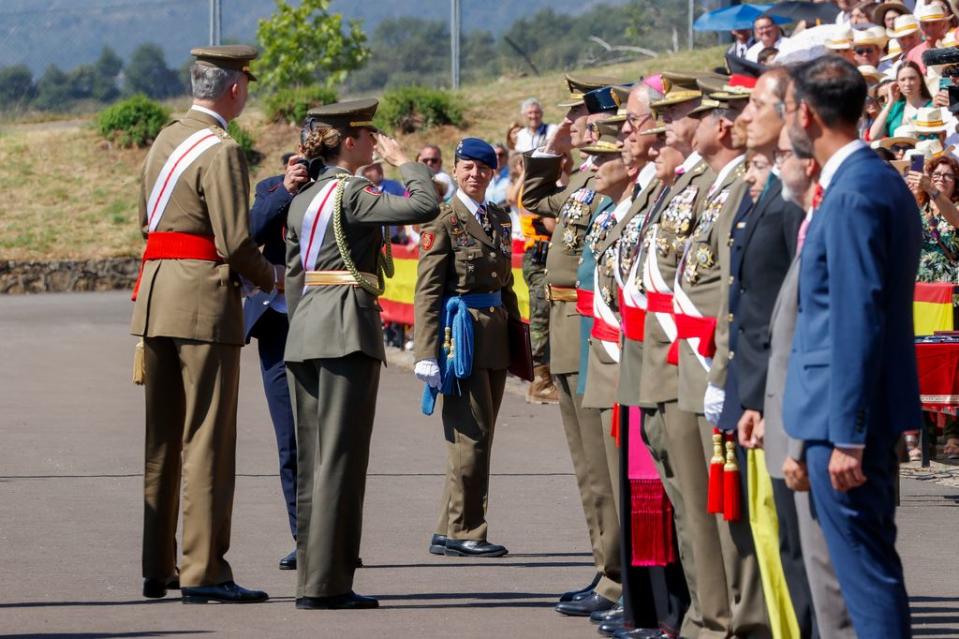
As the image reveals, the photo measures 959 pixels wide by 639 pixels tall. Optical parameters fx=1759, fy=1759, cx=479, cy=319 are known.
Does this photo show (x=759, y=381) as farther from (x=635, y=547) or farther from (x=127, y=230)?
(x=127, y=230)

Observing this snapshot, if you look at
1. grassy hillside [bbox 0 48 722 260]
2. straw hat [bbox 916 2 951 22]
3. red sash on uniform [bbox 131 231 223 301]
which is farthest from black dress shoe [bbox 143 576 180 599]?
grassy hillside [bbox 0 48 722 260]

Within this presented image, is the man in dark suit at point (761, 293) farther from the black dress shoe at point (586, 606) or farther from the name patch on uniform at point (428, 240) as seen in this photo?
the name patch on uniform at point (428, 240)

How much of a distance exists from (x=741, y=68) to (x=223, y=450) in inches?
111

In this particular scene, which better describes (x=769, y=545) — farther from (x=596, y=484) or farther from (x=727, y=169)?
(x=596, y=484)

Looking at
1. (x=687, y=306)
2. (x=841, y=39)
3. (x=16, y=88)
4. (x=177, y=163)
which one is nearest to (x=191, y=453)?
(x=177, y=163)

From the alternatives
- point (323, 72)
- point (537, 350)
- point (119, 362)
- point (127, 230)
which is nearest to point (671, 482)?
point (537, 350)

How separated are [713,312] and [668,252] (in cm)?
38

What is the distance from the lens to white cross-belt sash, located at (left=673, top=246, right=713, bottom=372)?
5.87 metres

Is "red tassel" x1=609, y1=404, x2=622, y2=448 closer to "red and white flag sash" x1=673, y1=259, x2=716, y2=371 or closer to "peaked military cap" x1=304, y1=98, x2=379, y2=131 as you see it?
"red and white flag sash" x1=673, y1=259, x2=716, y2=371

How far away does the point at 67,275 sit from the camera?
26.9m

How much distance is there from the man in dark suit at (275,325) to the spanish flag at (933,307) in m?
4.29

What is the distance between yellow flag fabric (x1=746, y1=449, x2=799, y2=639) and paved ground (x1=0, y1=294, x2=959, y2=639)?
127 cm

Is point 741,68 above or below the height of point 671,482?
above

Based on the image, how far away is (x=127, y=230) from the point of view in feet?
95.1
